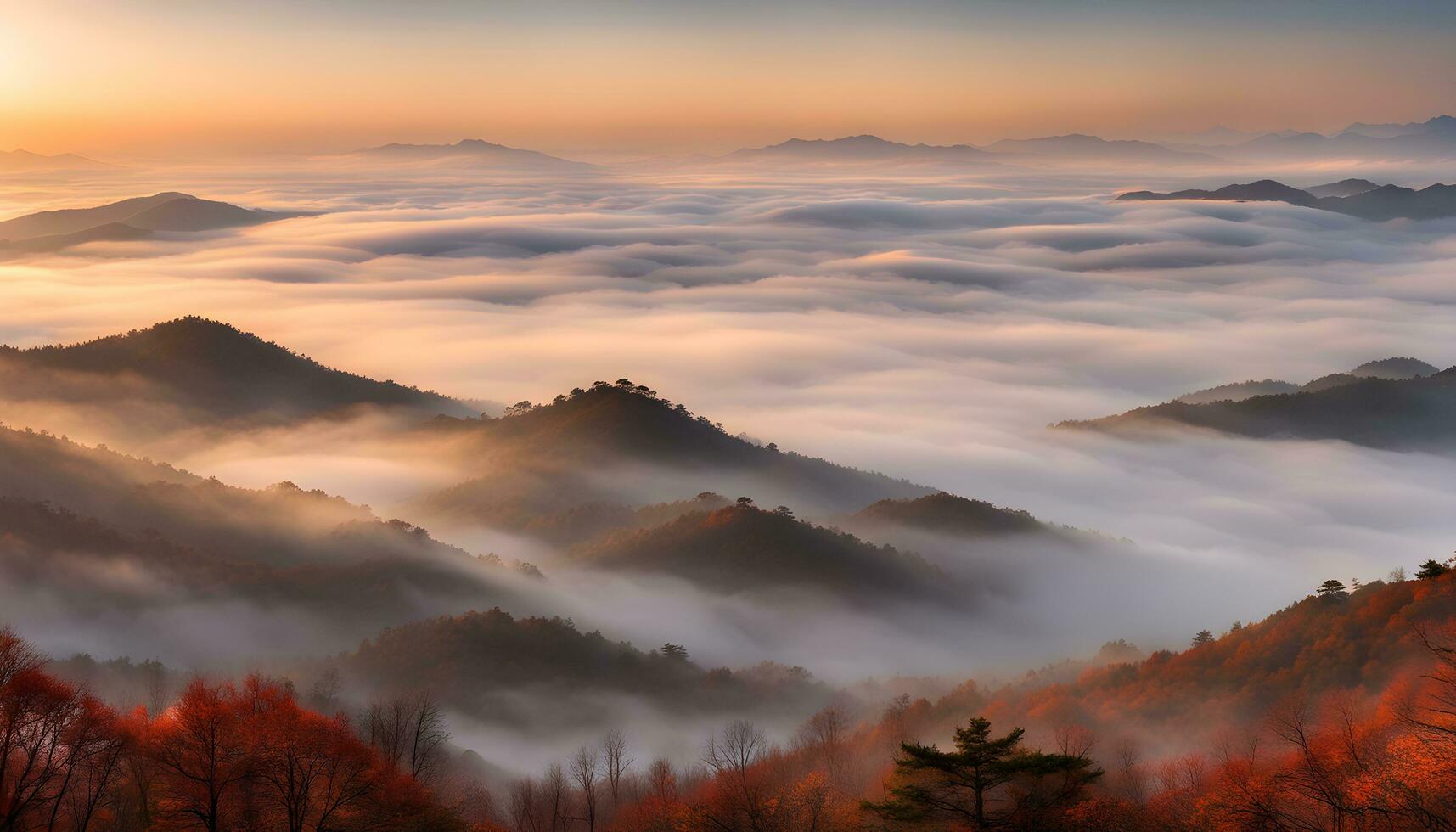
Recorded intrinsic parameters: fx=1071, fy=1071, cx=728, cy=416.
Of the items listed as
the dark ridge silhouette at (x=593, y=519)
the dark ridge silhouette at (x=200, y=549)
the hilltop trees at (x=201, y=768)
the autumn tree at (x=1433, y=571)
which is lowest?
the dark ridge silhouette at (x=593, y=519)

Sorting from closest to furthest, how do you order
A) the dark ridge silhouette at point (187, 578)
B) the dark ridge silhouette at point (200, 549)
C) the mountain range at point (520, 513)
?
the dark ridge silhouette at point (187, 578) < the dark ridge silhouette at point (200, 549) < the mountain range at point (520, 513)

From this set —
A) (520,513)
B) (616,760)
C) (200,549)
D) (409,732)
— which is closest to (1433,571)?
(616,760)

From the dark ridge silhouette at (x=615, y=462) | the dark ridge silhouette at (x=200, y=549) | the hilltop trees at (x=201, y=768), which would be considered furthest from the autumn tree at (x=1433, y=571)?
the dark ridge silhouette at (x=615, y=462)

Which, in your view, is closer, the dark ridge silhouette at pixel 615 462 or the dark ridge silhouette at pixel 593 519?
the dark ridge silhouette at pixel 593 519

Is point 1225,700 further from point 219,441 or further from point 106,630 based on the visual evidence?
point 219,441

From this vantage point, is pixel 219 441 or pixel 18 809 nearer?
pixel 18 809

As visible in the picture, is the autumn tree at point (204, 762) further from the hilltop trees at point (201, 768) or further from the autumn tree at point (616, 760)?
the autumn tree at point (616, 760)

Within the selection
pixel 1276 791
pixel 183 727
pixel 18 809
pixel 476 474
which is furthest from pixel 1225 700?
pixel 476 474
